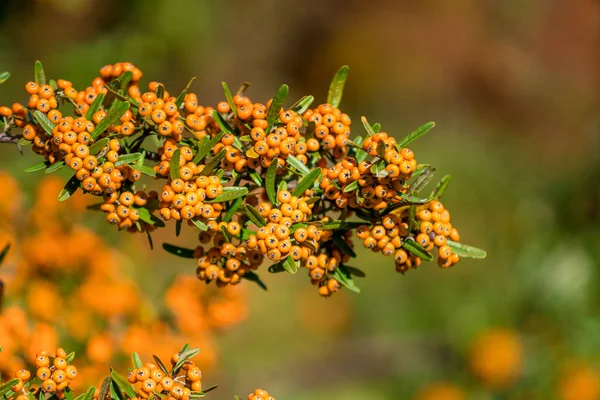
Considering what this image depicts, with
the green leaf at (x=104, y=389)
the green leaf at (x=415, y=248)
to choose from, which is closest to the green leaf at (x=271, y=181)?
the green leaf at (x=415, y=248)

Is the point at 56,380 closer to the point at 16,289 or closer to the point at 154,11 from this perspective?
the point at 16,289

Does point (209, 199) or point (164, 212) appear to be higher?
point (209, 199)

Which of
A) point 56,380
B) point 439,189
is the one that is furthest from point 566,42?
point 56,380

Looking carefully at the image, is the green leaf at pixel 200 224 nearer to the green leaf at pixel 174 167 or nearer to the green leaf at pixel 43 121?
the green leaf at pixel 174 167

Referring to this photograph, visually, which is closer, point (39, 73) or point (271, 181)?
point (271, 181)

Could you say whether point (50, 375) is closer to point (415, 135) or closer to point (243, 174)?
point (243, 174)

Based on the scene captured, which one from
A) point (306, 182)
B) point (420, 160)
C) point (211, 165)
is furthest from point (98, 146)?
point (420, 160)
